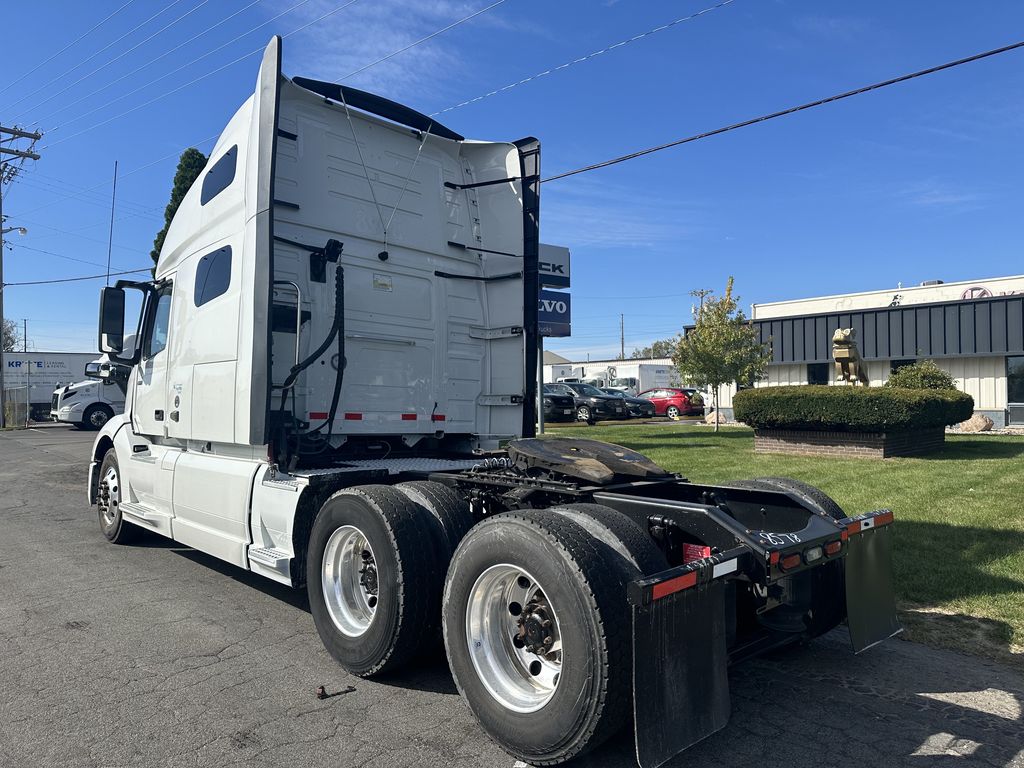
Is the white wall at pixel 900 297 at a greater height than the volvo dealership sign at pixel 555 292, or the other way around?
the white wall at pixel 900 297

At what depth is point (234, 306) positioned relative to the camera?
5289mm

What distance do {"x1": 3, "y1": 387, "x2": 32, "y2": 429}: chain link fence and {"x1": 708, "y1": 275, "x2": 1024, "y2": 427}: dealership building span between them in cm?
3120

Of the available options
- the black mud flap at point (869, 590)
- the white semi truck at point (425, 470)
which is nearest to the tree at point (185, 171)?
the white semi truck at point (425, 470)

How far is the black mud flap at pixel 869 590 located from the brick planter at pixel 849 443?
973 cm

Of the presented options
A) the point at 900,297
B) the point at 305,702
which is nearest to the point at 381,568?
the point at 305,702

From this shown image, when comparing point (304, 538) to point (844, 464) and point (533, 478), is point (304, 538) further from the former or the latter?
point (844, 464)

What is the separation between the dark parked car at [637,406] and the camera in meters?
28.0

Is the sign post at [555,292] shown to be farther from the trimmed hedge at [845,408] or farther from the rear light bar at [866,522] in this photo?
the rear light bar at [866,522]

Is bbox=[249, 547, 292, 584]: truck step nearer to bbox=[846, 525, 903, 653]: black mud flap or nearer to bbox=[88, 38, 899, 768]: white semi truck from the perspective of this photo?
bbox=[88, 38, 899, 768]: white semi truck

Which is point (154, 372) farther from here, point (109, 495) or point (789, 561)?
point (789, 561)

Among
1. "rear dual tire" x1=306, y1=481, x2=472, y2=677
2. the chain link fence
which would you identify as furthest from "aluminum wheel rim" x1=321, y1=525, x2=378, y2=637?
the chain link fence

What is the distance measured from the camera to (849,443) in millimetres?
13281

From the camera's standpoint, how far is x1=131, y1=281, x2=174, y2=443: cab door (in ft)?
21.7

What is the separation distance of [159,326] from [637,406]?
23.4 m
